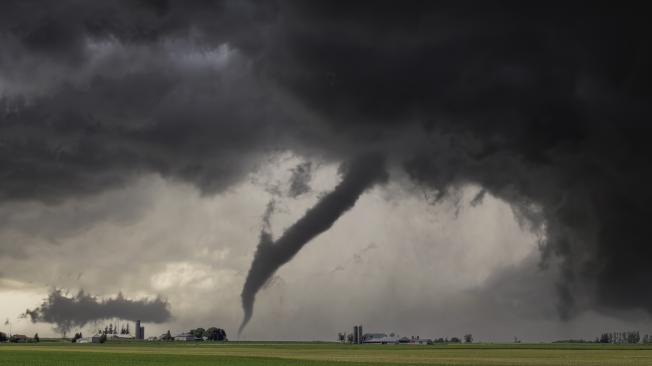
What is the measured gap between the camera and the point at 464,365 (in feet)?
323

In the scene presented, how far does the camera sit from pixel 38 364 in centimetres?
10688

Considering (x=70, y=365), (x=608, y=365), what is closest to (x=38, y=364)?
(x=70, y=365)

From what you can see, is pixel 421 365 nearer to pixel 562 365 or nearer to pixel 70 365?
pixel 562 365

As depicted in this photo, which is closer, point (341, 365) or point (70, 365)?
point (341, 365)

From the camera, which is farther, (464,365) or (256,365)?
(256,365)

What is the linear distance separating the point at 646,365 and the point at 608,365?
20.2ft

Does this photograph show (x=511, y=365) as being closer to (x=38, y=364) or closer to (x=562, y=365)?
(x=562, y=365)

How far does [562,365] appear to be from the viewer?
101125mm

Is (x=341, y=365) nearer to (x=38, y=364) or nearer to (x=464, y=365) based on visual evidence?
(x=464, y=365)

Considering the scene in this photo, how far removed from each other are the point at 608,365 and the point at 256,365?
54.2 metres

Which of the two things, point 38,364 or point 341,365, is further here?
point 38,364

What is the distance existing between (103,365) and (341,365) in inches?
1452

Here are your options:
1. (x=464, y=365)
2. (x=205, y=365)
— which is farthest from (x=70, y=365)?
(x=464, y=365)

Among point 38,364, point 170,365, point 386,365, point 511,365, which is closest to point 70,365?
point 38,364
